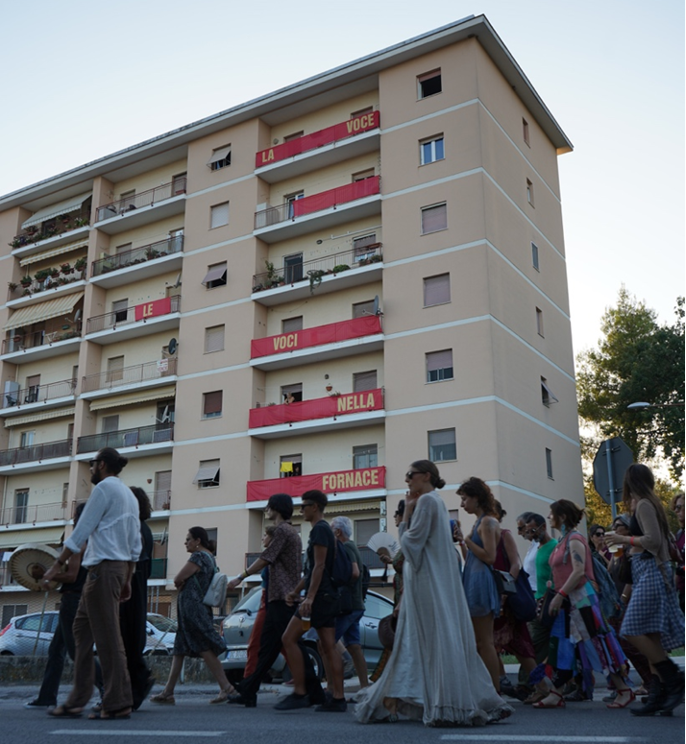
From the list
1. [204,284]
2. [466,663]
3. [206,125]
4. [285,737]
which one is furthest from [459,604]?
[206,125]

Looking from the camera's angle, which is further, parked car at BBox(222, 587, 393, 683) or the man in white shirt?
parked car at BBox(222, 587, 393, 683)

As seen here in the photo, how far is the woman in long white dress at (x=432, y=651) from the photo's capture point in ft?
20.5

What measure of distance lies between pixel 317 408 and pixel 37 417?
53.4 feet

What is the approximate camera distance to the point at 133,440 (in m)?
38.5

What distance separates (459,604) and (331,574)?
5.73 ft

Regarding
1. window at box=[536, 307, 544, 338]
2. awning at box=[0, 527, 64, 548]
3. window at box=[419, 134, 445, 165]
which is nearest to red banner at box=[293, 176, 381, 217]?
window at box=[419, 134, 445, 165]

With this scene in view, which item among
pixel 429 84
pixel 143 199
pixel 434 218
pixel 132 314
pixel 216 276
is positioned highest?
pixel 429 84

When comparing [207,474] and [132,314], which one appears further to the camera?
[132,314]

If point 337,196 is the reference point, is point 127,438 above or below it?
below

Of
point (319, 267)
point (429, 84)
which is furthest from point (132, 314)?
point (429, 84)

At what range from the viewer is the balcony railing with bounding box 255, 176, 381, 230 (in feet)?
114

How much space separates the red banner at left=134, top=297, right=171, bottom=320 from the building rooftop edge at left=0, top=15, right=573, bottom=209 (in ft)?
25.5

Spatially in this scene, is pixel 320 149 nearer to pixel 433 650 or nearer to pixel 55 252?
pixel 55 252

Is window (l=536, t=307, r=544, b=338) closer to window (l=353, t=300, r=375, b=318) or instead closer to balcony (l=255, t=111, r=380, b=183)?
window (l=353, t=300, r=375, b=318)
